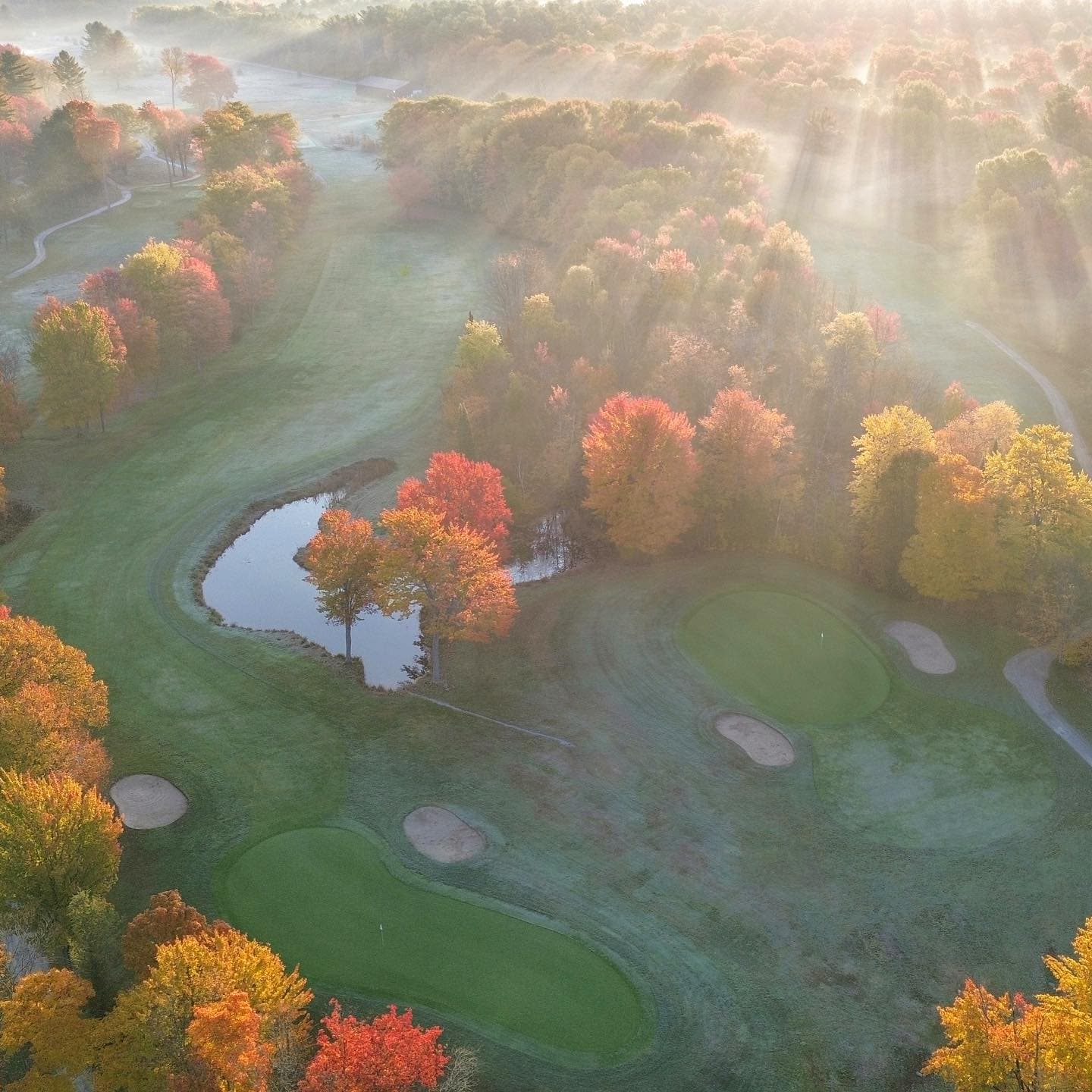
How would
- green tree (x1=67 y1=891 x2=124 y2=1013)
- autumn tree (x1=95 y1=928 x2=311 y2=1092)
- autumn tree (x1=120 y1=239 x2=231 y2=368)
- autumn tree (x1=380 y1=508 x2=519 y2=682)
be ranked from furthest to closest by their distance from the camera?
autumn tree (x1=120 y1=239 x2=231 y2=368) < autumn tree (x1=380 y1=508 x2=519 y2=682) < green tree (x1=67 y1=891 x2=124 y2=1013) < autumn tree (x1=95 y1=928 x2=311 y2=1092)

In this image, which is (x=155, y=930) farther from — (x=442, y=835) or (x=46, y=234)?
(x=46, y=234)

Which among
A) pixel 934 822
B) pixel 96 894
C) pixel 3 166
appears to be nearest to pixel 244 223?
pixel 3 166

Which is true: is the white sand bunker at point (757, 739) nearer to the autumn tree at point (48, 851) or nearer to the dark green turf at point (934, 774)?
the dark green turf at point (934, 774)

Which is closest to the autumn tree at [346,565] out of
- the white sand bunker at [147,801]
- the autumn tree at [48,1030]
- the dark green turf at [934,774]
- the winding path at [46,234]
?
the white sand bunker at [147,801]

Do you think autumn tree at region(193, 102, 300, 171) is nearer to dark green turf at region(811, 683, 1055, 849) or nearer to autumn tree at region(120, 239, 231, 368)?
autumn tree at region(120, 239, 231, 368)

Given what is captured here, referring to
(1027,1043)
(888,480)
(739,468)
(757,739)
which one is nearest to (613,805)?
(757,739)

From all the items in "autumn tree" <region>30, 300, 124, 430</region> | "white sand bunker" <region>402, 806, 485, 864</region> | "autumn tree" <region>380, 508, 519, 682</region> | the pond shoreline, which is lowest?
"white sand bunker" <region>402, 806, 485, 864</region>

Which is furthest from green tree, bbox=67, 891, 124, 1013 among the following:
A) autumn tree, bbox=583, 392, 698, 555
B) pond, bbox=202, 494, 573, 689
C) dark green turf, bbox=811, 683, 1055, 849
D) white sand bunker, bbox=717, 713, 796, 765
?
autumn tree, bbox=583, 392, 698, 555
